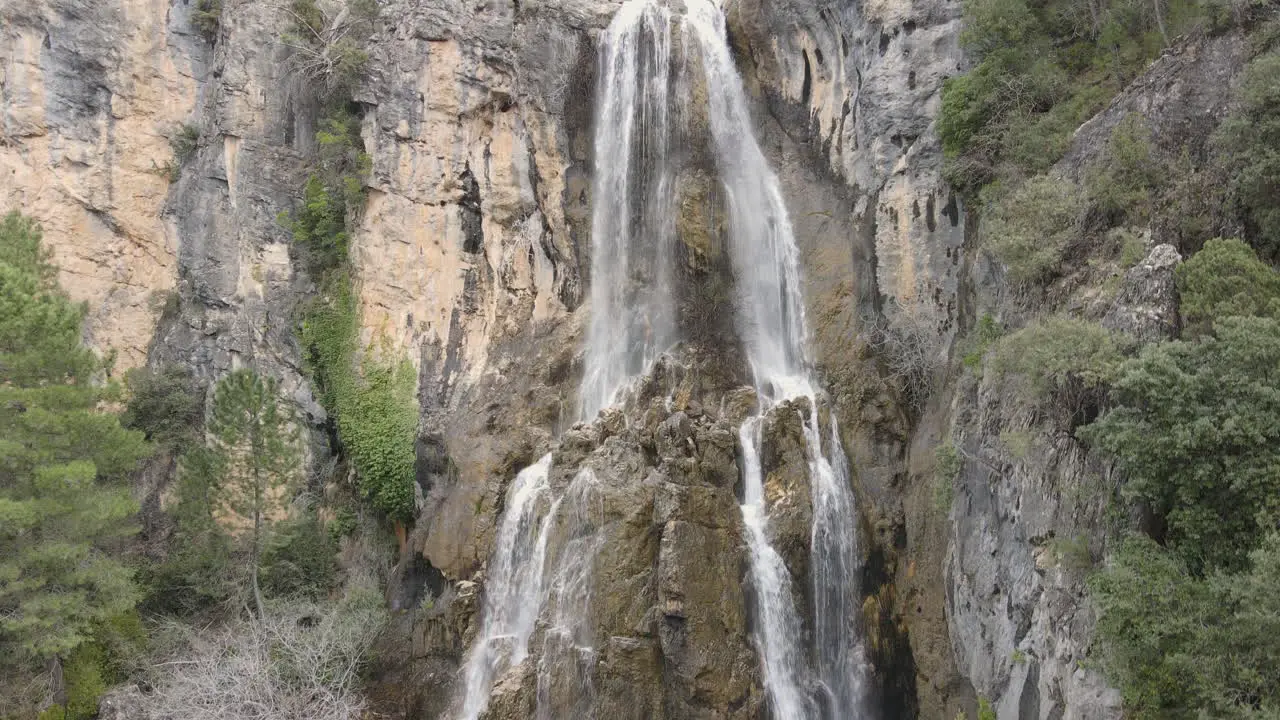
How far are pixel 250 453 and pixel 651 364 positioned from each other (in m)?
10.1

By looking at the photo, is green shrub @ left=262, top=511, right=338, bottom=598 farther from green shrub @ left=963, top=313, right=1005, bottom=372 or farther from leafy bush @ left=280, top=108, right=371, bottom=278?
green shrub @ left=963, top=313, right=1005, bottom=372

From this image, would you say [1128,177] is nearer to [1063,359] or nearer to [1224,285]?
[1224,285]

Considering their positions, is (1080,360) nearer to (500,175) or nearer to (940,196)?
(940,196)

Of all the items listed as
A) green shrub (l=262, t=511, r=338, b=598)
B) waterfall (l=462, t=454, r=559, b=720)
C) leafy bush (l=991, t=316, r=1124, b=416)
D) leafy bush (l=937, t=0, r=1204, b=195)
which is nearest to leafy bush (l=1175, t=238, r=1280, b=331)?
leafy bush (l=991, t=316, r=1124, b=416)

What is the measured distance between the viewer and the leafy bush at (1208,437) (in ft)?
33.6

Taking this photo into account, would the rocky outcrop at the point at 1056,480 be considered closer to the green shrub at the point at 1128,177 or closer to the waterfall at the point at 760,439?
the green shrub at the point at 1128,177

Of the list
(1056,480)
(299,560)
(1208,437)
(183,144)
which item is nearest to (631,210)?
(299,560)

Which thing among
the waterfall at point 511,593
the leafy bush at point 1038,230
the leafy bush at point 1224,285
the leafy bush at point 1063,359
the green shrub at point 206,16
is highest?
the green shrub at point 206,16

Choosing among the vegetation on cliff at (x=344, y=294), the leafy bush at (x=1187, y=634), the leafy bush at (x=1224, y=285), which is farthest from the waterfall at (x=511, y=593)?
the leafy bush at (x=1224, y=285)

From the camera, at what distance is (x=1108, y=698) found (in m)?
11.1

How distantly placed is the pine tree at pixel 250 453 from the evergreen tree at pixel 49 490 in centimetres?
252

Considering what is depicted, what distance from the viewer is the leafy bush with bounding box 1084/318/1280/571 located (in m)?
10.2

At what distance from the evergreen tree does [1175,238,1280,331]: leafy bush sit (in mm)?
19386

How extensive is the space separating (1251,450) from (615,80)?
64.4ft
